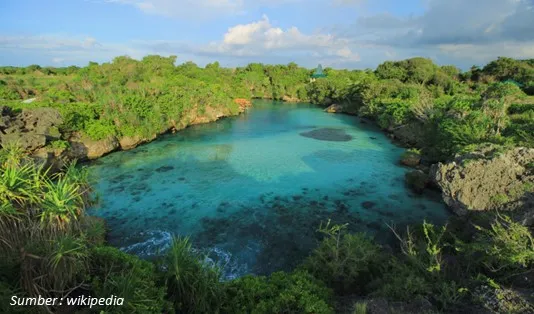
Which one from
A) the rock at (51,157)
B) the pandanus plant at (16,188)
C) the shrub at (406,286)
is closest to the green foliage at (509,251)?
the shrub at (406,286)

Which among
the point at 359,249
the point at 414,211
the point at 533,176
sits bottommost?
the point at 414,211

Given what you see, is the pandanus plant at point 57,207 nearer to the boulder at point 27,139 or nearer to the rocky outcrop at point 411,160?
the boulder at point 27,139

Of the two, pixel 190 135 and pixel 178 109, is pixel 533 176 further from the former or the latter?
pixel 178 109

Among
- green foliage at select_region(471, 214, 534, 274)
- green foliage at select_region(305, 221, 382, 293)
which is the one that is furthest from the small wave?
green foliage at select_region(471, 214, 534, 274)

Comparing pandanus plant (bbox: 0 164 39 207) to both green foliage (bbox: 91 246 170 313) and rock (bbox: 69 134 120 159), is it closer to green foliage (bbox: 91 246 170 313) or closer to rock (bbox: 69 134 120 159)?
green foliage (bbox: 91 246 170 313)

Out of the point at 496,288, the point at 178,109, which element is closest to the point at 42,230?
the point at 496,288
